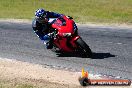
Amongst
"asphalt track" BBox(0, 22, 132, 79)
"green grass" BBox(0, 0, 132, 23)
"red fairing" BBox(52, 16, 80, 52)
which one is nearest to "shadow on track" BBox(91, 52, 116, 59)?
"asphalt track" BBox(0, 22, 132, 79)

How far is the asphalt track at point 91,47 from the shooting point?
47.1ft

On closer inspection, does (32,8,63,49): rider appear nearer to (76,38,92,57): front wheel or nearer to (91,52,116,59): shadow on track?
(76,38,92,57): front wheel

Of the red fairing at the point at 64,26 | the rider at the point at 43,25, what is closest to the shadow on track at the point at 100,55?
the red fairing at the point at 64,26

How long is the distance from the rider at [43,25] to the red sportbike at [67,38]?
0.82 feet

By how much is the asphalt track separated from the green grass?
5.66m

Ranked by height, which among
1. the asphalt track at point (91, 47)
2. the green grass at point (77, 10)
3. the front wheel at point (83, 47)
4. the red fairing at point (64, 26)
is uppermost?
the red fairing at point (64, 26)

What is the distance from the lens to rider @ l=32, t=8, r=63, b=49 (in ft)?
53.7

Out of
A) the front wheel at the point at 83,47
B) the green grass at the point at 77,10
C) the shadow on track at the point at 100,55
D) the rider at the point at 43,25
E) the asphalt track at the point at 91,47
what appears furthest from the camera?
the green grass at the point at 77,10

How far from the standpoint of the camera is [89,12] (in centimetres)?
3216

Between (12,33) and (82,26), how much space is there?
529 centimetres

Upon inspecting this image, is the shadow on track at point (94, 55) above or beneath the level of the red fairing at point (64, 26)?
beneath

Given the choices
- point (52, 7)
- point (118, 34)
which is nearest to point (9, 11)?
point (52, 7)

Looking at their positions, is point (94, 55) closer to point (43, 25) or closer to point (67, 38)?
point (67, 38)

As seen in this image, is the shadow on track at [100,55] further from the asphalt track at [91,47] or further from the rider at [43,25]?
the rider at [43,25]
